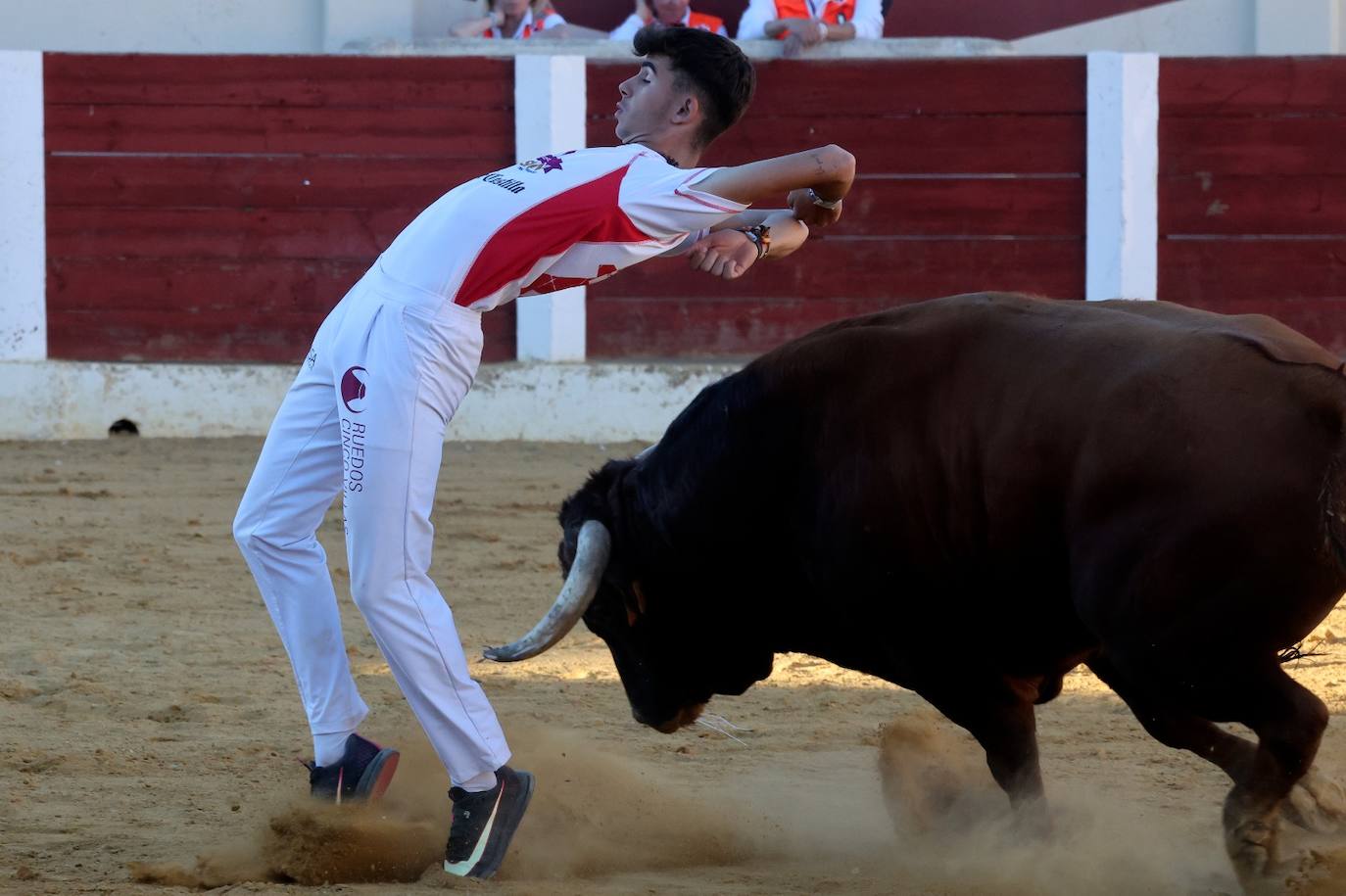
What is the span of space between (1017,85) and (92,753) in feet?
19.5

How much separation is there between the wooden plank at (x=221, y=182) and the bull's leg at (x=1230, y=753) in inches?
230

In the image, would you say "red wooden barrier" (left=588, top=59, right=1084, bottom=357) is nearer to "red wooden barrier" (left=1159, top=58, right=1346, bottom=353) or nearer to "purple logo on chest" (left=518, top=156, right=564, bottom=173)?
"red wooden barrier" (left=1159, top=58, right=1346, bottom=353)

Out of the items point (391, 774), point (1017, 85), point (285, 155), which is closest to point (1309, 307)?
point (1017, 85)

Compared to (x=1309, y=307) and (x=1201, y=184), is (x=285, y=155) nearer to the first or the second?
(x=1201, y=184)

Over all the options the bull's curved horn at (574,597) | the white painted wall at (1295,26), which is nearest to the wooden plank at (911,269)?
the white painted wall at (1295,26)

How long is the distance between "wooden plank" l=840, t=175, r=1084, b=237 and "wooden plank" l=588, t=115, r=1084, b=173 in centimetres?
6

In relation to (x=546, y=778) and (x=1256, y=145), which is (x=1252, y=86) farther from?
(x=546, y=778)

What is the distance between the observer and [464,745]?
2766 mm

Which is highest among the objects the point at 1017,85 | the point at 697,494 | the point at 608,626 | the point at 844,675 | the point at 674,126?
the point at 1017,85

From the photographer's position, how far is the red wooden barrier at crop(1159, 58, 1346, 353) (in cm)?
816

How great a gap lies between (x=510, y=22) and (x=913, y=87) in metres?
2.07

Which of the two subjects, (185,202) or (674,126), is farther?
(185,202)

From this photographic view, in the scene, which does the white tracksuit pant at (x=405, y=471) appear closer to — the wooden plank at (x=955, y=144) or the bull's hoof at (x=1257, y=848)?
the bull's hoof at (x=1257, y=848)

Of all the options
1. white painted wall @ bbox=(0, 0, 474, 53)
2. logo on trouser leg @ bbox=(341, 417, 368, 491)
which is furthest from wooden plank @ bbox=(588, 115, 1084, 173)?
logo on trouser leg @ bbox=(341, 417, 368, 491)
